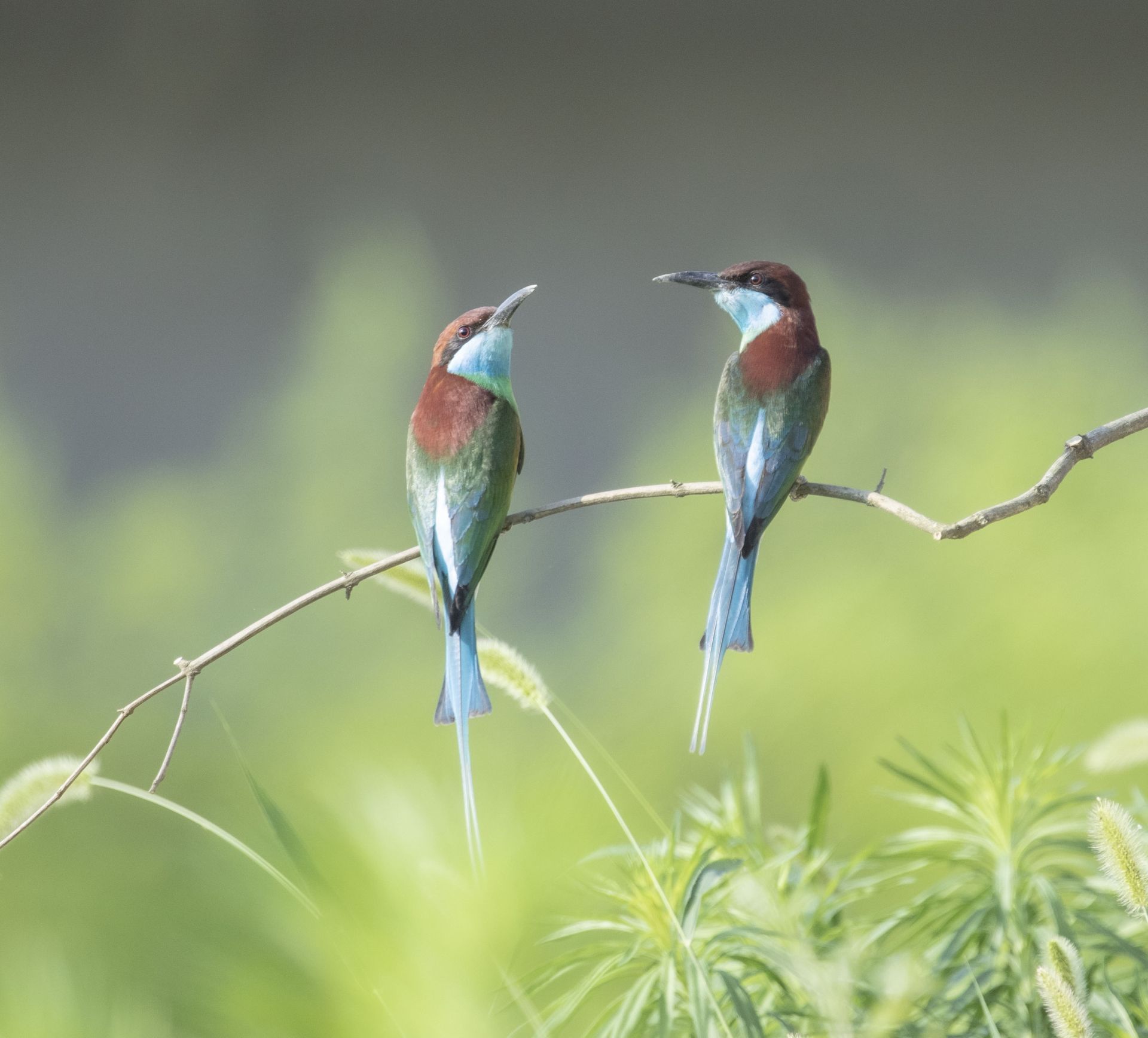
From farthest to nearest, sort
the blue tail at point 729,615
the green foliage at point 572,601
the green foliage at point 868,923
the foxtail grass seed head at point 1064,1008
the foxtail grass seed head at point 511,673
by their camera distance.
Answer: the green foliage at point 572,601
the green foliage at point 868,923
the foxtail grass seed head at point 511,673
the blue tail at point 729,615
the foxtail grass seed head at point 1064,1008

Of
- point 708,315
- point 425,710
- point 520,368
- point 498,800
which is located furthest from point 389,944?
point 708,315

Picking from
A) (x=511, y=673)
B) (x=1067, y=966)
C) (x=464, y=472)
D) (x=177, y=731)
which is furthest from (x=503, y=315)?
(x=1067, y=966)

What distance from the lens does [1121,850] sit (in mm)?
803

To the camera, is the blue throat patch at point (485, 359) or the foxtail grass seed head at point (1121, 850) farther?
the blue throat patch at point (485, 359)

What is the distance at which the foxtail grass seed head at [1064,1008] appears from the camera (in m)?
0.76

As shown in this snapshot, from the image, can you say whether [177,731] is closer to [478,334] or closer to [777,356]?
[478,334]

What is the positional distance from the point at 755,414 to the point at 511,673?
27cm

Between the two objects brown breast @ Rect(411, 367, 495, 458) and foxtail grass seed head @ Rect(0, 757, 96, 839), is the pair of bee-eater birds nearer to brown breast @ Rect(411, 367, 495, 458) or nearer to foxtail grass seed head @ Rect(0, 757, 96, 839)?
brown breast @ Rect(411, 367, 495, 458)

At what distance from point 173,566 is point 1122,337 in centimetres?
200

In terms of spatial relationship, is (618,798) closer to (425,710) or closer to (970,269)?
(425,710)

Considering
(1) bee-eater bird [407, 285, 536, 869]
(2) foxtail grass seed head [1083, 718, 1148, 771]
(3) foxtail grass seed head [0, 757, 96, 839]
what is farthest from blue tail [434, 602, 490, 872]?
(2) foxtail grass seed head [1083, 718, 1148, 771]

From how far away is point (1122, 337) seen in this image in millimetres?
2584

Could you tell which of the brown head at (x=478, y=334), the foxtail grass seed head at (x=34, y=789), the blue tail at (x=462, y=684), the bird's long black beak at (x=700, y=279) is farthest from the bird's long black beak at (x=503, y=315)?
the foxtail grass seed head at (x=34, y=789)

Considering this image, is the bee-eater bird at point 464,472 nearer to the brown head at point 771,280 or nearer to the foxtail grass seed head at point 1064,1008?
the brown head at point 771,280
